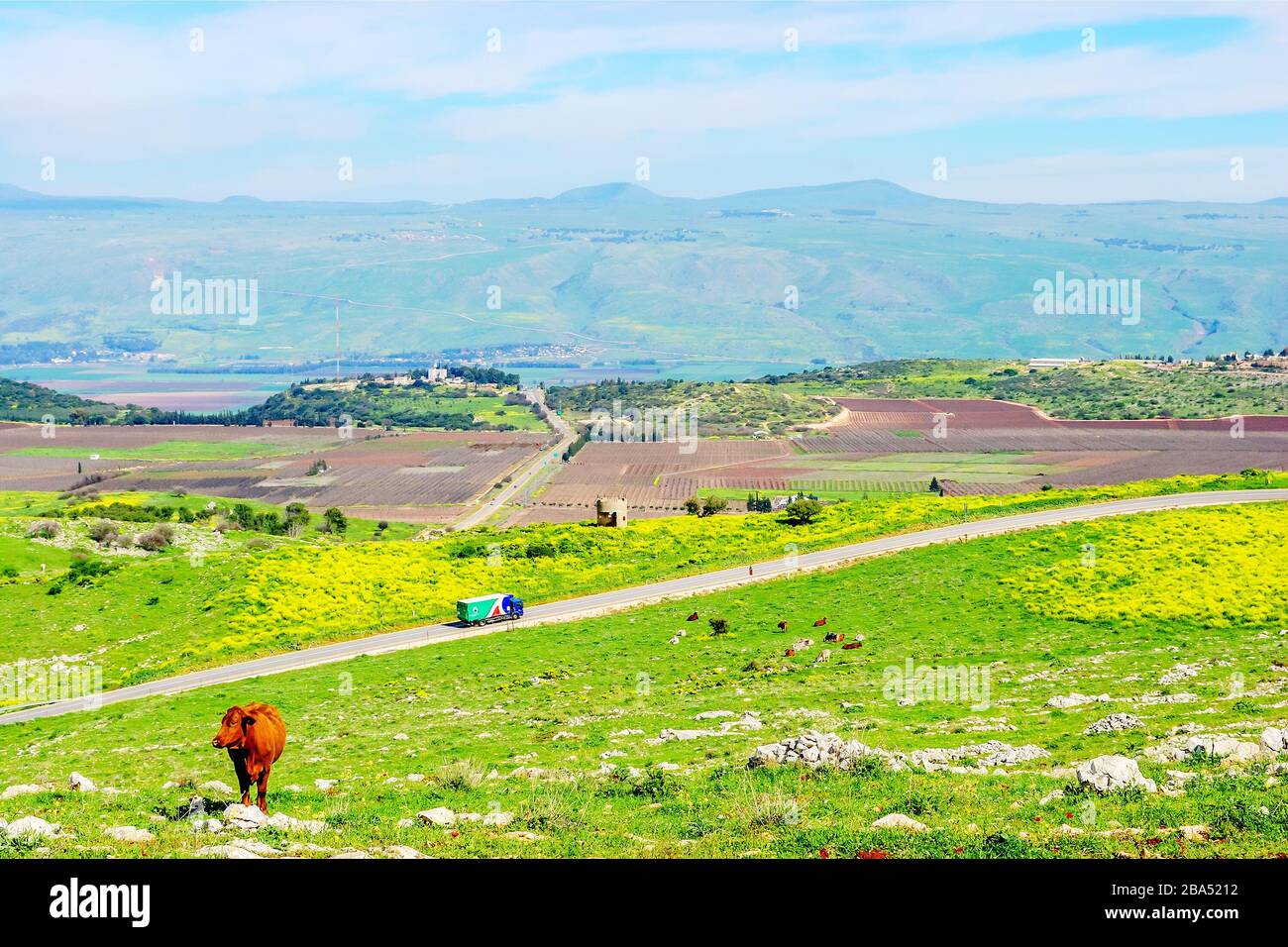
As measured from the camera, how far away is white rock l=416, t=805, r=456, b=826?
84.3ft

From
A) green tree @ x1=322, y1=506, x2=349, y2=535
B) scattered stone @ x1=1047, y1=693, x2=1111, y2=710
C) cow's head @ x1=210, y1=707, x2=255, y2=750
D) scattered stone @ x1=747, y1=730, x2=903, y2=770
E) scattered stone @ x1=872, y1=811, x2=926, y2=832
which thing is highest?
cow's head @ x1=210, y1=707, x2=255, y2=750

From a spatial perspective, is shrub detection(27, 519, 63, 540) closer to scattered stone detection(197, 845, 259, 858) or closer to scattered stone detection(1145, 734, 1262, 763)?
scattered stone detection(197, 845, 259, 858)

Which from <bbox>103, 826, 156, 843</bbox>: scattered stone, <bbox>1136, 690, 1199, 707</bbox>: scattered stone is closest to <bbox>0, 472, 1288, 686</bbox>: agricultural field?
<bbox>103, 826, 156, 843</bbox>: scattered stone

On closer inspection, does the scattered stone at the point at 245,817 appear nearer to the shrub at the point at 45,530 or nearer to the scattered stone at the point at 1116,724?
the scattered stone at the point at 1116,724

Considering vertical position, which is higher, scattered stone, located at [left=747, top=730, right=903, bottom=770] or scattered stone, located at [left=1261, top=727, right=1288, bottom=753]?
scattered stone, located at [left=1261, top=727, right=1288, bottom=753]

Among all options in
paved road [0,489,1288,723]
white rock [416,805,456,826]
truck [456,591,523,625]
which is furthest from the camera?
truck [456,591,523,625]

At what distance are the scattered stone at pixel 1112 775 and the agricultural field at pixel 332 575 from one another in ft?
158

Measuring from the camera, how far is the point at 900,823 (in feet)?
78.8

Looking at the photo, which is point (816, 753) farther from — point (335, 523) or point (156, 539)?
point (335, 523)

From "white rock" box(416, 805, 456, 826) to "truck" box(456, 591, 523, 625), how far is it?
40.7 m

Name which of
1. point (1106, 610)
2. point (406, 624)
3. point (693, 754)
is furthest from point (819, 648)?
point (406, 624)

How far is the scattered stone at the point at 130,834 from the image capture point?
2453cm

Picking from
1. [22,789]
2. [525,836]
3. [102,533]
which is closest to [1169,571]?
[525,836]
